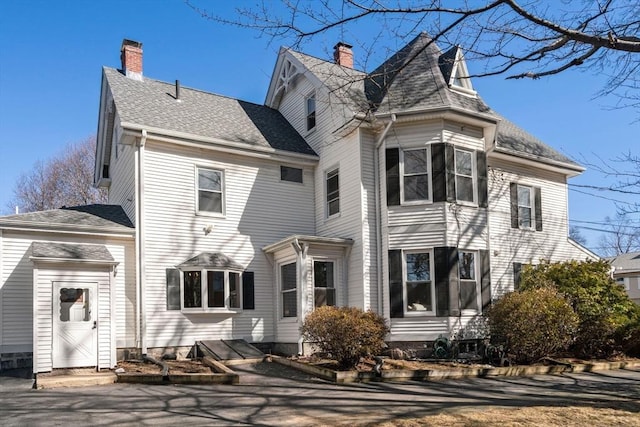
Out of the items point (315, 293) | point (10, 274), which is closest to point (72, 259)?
point (10, 274)

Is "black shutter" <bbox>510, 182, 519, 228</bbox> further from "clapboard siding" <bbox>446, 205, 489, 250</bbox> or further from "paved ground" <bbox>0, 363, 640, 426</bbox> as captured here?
"paved ground" <bbox>0, 363, 640, 426</bbox>

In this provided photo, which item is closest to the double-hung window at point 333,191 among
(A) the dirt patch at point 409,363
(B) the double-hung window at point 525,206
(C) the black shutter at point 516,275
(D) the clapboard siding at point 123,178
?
(A) the dirt patch at point 409,363

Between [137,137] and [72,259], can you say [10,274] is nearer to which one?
[72,259]

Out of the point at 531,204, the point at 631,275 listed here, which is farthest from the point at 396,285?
the point at 631,275

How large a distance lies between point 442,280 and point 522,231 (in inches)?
194

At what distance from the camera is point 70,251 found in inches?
512

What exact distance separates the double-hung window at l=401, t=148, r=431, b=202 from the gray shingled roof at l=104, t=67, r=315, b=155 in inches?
135

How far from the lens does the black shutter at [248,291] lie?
16.0 meters

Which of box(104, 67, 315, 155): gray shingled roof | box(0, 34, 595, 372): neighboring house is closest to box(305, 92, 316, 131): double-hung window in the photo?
box(0, 34, 595, 372): neighboring house

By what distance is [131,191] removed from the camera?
15664 millimetres

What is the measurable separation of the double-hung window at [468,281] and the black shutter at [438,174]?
1.64 metres

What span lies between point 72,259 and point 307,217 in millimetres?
7214

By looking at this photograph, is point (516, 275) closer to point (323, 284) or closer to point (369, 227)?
point (369, 227)

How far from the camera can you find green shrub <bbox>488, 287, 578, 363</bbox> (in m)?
13.2
